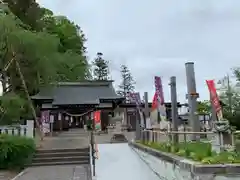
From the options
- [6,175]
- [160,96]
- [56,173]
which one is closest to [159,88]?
[160,96]

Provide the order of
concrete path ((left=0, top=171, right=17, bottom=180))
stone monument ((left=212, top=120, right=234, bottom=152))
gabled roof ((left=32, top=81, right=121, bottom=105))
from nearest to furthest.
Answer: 1. stone monument ((left=212, top=120, right=234, bottom=152))
2. concrete path ((left=0, top=171, right=17, bottom=180))
3. gabled roof ((left=32, top=81, right=121, bottom=105))

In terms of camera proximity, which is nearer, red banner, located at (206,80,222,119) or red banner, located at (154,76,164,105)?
red banner, located at (206,80,222,119)

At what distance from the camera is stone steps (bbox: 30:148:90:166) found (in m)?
15.6

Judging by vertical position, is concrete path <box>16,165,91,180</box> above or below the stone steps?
below

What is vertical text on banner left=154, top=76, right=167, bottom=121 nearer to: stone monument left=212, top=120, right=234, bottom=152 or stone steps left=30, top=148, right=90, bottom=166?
stone steps left=30, top=148, right=90, bottom=166

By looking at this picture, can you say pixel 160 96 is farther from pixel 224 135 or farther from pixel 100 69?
pixel 100 69

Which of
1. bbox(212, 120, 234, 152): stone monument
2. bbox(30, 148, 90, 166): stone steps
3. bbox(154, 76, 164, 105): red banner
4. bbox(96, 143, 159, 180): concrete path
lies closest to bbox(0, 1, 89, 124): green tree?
bbox(30, 148, 90, 166): stone steps

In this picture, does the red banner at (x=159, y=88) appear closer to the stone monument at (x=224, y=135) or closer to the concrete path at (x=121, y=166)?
the concrete path at (x=121, y=166)

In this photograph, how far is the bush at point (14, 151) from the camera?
46.1ft

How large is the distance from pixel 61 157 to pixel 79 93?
19030 mm

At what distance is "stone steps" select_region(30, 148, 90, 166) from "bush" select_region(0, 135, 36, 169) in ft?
2.61

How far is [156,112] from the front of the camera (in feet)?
47.3

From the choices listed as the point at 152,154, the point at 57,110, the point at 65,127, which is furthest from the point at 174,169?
the point at 65,127

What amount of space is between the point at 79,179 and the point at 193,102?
4967mm
